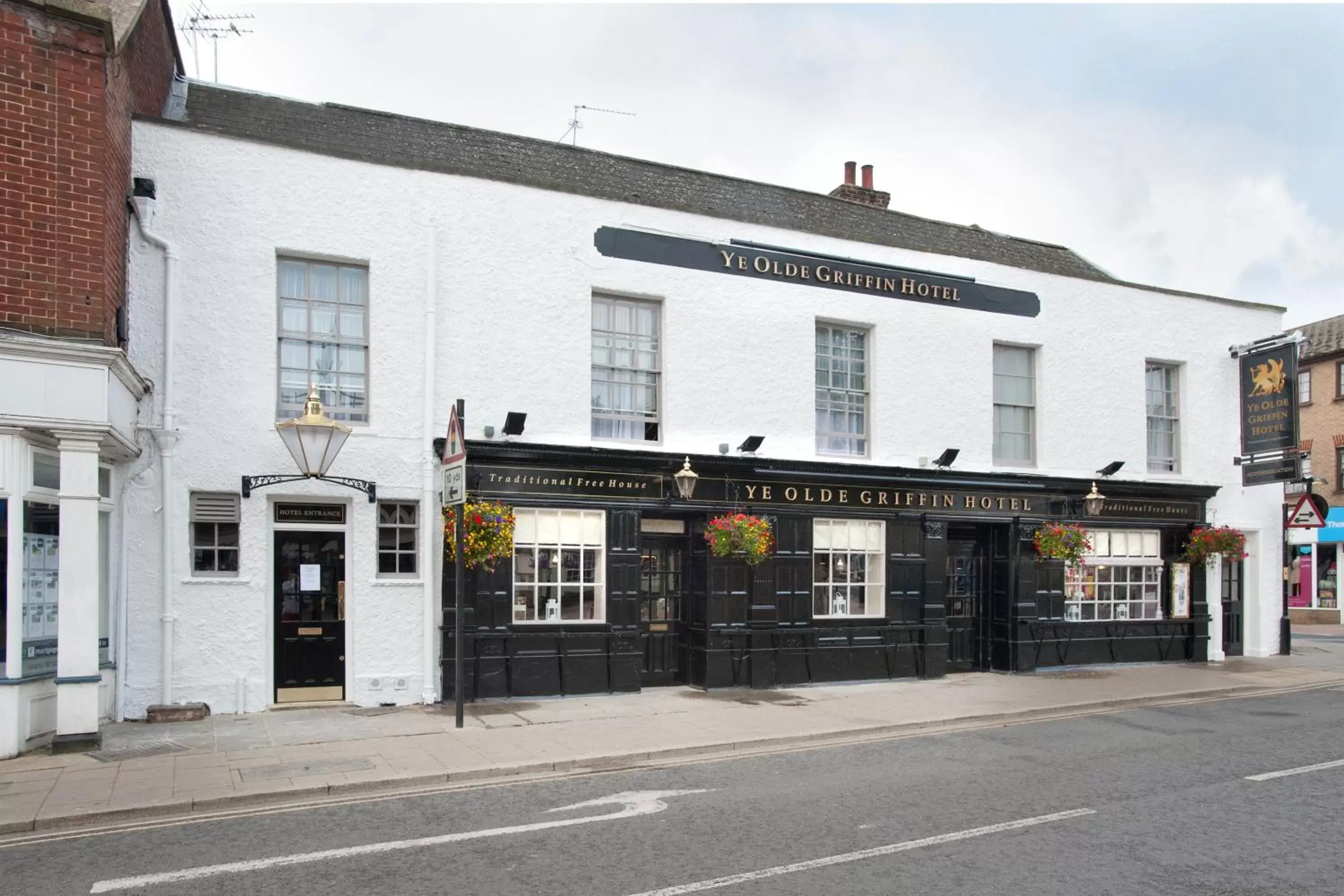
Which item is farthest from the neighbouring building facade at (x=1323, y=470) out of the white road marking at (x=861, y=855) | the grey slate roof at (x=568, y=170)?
the white road marking at (x=861, y=855)

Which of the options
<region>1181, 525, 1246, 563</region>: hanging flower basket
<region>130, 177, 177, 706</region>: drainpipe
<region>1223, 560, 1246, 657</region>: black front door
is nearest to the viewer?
<region>130, 177, 177, 706</region>: drainpipe

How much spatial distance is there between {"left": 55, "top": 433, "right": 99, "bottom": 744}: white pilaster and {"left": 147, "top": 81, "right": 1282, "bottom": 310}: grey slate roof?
4.47 m

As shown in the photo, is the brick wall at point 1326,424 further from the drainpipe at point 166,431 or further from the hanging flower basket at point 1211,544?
the drainpipe at point 166,431

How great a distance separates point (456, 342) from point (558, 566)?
3.22 metres

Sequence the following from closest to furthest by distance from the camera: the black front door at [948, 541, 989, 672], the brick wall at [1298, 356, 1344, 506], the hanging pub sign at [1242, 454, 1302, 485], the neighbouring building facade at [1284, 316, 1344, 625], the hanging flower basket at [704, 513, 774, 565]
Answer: the hanging flower basket at [704, 513, 774, 565], the black front door at [948, 541, 989, 672], the hanging pub sign at [1242, 454, 1302, 485], the neighbouring building facade at [1284, 316, 1344, 625], the brick wall at [1298, 356, 1344, 506]

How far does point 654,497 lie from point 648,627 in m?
1.96

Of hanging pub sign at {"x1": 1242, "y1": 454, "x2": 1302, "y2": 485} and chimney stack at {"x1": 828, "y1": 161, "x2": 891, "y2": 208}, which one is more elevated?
chimney stack at {"x1": 828, "y1": 161, "x2": 891, "y2": 208}

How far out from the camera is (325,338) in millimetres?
12734

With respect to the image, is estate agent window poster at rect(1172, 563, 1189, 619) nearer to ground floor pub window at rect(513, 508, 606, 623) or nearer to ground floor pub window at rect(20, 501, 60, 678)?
ground floor pub window at rect(513, 508, 606, 623)

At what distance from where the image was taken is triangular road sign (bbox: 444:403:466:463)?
11.0m

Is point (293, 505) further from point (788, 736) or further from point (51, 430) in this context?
point (788, 736)

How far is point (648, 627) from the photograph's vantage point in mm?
14641

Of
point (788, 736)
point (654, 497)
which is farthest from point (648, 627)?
point (788, 736)

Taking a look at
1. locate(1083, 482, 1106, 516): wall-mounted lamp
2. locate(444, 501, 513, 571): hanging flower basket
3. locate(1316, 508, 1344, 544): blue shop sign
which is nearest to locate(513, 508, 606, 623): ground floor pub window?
locate(444, 501, 513, 571): hanging flower basket
